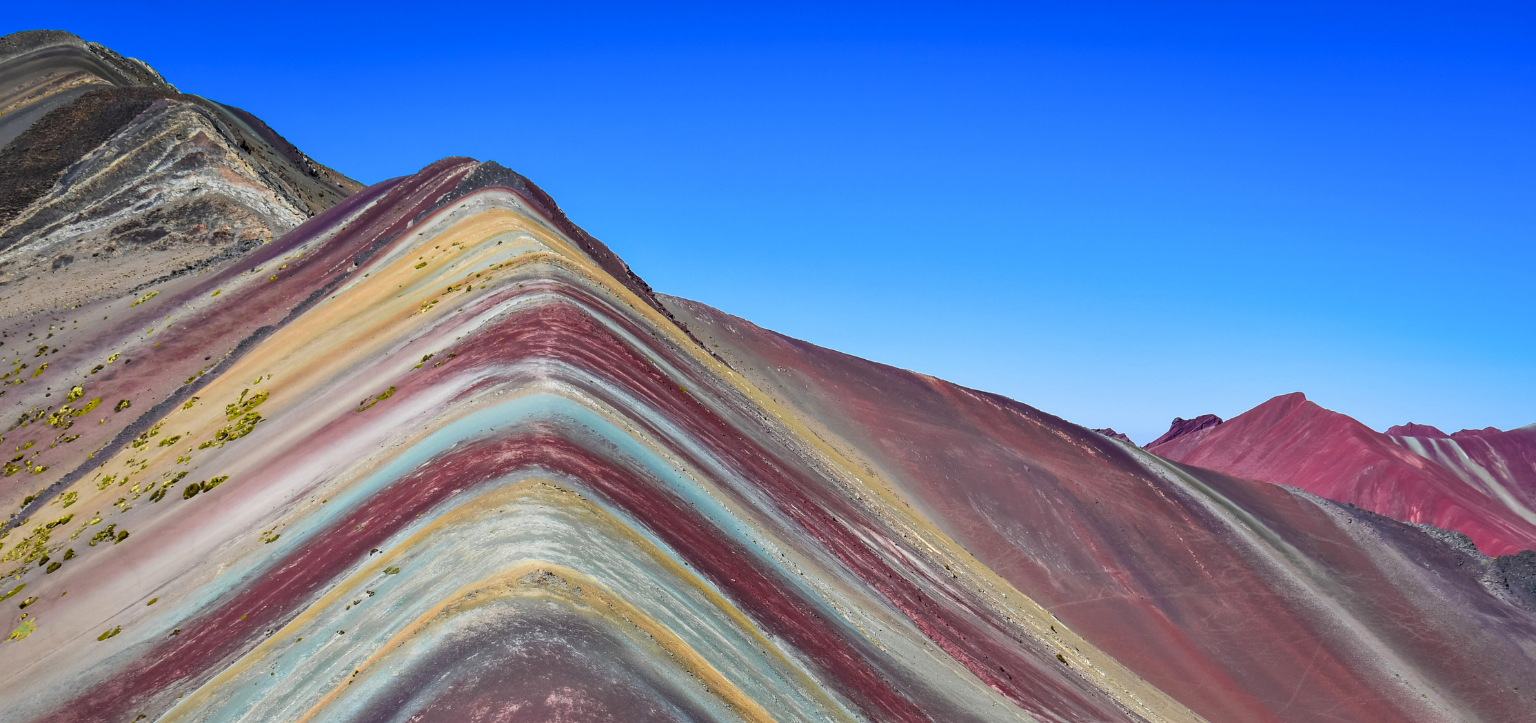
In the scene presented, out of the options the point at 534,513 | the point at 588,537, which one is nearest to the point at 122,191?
the point at 534,513

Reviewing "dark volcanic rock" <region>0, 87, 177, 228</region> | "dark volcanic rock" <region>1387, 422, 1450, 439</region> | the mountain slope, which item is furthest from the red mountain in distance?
"dark volcanic rock" <region>0, 87, 177, 228</region>

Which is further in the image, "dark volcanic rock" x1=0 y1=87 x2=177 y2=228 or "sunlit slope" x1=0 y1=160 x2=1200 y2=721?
"dark volcanic rock" x1=0 y1=87 x2=177 y2=228

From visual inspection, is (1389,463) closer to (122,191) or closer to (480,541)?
(480,541)

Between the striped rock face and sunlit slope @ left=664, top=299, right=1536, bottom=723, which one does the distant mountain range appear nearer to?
the striped rock face

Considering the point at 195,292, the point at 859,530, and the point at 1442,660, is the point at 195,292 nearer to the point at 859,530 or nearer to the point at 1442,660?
the point at 859,530

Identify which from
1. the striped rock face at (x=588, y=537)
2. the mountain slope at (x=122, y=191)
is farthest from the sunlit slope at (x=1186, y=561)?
the mountain slope at (x=122, y=191)

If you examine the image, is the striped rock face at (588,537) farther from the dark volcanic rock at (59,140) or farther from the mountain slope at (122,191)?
the dark volcanic rock at (59,140)
